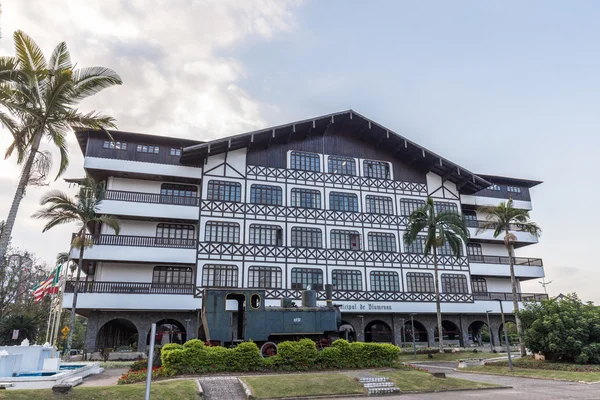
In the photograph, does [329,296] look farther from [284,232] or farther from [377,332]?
[377,332]

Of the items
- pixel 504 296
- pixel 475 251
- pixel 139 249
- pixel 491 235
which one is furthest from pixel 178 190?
pixel 504 296

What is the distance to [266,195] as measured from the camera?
115ft

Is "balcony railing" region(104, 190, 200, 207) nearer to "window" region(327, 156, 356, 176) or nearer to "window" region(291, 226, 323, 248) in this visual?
"window" region(291, 226, 323, 248)

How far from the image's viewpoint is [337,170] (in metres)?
38.0

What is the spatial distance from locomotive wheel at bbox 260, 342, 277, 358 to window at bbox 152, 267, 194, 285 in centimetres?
1306

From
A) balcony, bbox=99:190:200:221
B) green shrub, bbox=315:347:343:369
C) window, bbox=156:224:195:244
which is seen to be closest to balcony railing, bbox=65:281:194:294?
window, bbox=156:224:195:244


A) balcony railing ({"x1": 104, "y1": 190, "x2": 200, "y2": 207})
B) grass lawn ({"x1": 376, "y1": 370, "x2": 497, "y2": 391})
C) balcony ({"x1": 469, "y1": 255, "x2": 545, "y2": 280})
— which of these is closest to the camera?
grass lawn ({"x1": 376, "y1": 370, "x2": 497, "y2": 391})

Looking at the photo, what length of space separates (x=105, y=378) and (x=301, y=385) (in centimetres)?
1035

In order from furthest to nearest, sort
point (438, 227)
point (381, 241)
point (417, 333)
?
point (417, 333)
point (381, 241)
point (438, 227)

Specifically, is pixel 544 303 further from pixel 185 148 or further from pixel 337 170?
pixel 185 148

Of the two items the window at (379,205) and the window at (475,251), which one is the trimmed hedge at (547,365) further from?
the window at (379,205)

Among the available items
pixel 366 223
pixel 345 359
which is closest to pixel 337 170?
pixel 366 223

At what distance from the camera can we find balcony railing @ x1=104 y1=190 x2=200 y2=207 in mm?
31578

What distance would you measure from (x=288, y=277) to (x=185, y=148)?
12797 millimetres
